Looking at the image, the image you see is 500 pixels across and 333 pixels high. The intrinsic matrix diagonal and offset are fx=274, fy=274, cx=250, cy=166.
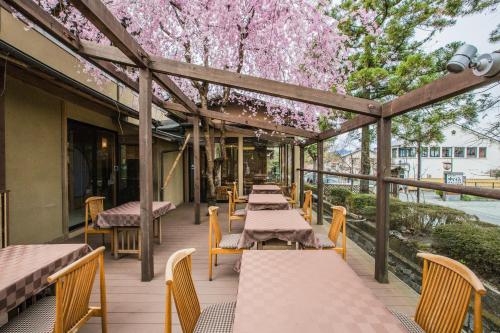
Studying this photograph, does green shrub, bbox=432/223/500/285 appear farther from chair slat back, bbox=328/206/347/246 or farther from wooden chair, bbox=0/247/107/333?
wooden chair, bbox=0/247/107/333

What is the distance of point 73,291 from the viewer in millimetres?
1589

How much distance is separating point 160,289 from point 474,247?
14.1 feet

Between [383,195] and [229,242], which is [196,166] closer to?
[229,242]

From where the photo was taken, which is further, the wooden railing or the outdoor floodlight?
the wooden railing

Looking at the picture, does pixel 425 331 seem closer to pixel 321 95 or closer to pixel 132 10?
pixel 321 95

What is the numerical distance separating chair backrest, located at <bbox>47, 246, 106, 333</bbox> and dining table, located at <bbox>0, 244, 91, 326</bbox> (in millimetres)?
278

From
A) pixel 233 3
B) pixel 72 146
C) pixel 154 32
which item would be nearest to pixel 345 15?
pixel 233 3

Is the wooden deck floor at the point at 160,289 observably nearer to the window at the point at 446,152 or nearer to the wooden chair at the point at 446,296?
the wooden chair at the point at 446,296

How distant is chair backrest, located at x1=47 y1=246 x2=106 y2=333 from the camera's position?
1439mm

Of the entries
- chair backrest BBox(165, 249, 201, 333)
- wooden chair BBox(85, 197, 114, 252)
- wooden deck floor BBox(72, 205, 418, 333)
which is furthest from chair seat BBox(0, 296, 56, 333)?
wooden chair BBox(85, 197, 114, 252)

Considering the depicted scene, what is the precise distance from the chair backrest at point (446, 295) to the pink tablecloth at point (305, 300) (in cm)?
37

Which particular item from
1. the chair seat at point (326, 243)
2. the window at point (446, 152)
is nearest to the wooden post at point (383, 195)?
the chair seat at point (326, 243)

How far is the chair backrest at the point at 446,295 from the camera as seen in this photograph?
1264 mm

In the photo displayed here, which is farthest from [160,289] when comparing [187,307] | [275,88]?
[275,88]
